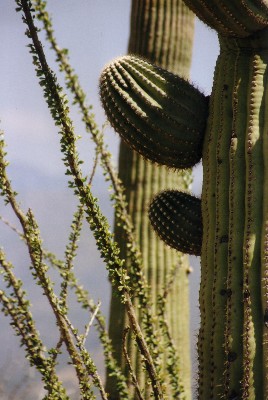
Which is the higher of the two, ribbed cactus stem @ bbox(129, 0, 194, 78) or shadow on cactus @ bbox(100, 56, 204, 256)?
ribbed cactus stem @ bbox(129, 0, 194, 78)

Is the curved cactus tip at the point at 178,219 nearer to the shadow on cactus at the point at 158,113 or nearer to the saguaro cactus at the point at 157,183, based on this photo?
the shadow on cactus at the point at 158,113

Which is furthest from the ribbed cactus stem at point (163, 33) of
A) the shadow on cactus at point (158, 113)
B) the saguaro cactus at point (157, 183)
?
the shadow on cactus at point (158, 113)

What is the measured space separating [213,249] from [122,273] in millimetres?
242

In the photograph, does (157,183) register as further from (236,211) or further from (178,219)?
(236,211)

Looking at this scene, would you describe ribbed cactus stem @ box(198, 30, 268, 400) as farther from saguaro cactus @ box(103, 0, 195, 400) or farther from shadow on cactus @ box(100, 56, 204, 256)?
saguaro cactus @ box(103, 0, 195, 400)

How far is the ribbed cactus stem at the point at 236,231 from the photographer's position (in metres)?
1.51

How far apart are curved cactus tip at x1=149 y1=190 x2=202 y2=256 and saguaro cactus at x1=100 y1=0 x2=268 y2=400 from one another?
0.52 feet

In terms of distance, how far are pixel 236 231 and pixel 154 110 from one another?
0.42 meters

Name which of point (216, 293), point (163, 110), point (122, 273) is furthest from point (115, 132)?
point (216, 293)

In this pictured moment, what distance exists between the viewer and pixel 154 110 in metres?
1.75

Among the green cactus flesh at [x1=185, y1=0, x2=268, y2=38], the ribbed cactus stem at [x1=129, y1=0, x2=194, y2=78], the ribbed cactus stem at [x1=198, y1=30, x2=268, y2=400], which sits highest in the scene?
the ribbed cactus stem at [x1=129, y1=0, x2=194, y2=78]

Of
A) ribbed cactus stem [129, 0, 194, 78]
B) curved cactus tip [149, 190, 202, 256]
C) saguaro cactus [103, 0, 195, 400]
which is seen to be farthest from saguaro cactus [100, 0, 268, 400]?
ribbed cactus stem [129, 0, 194, 78]

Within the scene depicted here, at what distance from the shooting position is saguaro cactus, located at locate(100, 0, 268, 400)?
1516 millimetres

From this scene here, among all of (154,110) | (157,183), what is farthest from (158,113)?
(157,183)
